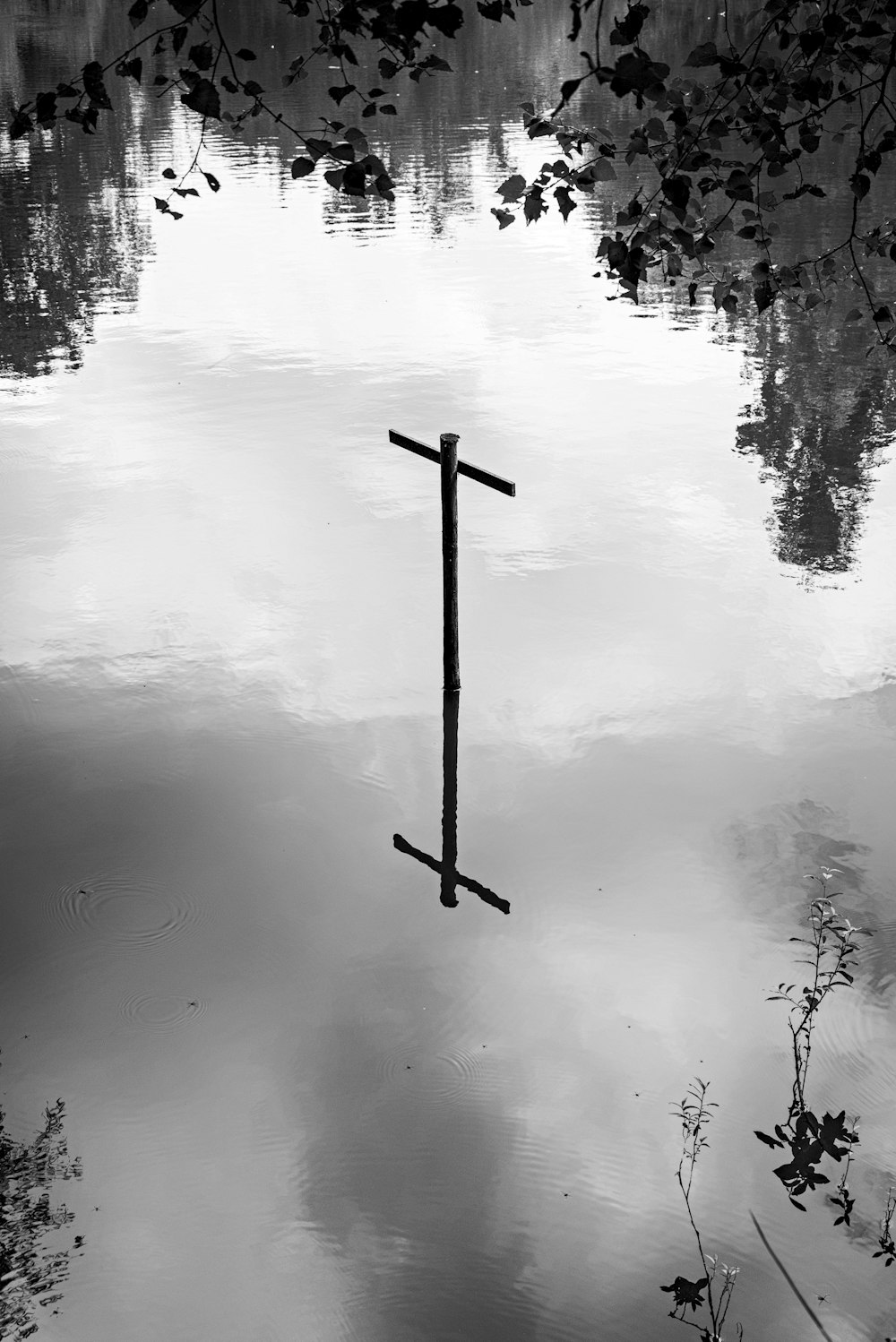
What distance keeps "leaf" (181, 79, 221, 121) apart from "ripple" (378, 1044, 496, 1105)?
6.57m

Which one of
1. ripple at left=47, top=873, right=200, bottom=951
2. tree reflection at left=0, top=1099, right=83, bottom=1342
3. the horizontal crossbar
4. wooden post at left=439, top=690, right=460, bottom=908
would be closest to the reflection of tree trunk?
the horizontal crossbar

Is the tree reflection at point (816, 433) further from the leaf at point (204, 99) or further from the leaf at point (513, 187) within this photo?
the leaf at point (204, 99)

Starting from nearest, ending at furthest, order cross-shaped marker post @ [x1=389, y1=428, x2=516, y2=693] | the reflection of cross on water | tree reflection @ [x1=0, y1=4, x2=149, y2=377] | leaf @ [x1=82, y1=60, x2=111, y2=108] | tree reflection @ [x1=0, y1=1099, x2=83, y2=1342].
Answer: leaf @ [x1=82, y1=60, x2=111, y2=108]
tree reflection @ [x1=0, y1=1099, x2=83, y2=1342]
the reflection of cross on water
cross-shaped marker post @ [x1=389, y1=428, x2=516, y2=693]
tree reflection @ [x1=0, y1=4, x2=149, y2=377]

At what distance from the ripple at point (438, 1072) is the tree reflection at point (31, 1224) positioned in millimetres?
2299

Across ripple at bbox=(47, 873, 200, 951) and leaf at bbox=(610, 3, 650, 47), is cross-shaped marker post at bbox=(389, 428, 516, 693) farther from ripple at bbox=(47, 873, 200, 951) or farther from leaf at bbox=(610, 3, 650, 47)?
leaf at bbox=(610, 3, 650, 47)

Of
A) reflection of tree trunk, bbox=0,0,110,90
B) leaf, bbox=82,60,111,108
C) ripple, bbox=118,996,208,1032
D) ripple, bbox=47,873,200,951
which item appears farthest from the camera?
reflection of tree trunk, bbox=0,0,110,90

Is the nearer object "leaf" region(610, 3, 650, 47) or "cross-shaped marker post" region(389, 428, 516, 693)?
"leaf" region(610, 3, 650, 47)

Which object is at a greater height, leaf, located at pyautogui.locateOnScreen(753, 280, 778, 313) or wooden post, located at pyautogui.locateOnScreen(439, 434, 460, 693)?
leaf, located at pyautogui.locateOnScreen(753, 280, 778, 313)

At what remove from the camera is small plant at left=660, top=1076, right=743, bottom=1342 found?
23.5ft

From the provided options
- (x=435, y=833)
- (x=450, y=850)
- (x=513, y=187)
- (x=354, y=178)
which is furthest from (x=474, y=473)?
(x=354, y=178)

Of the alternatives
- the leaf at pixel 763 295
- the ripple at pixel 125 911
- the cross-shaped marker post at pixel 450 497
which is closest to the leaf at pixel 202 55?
the leaf at pixel 763 295

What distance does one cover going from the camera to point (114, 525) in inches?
736

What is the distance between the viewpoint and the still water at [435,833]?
26.1ft

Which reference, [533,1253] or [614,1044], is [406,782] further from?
[533,1253]
